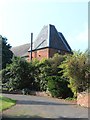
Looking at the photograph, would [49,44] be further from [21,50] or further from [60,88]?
[60,88]

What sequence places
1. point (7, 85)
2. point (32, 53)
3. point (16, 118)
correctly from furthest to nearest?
point (32, 53) < point (7, 85) < point (16, 118)

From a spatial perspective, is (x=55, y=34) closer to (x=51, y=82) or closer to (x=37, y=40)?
(x=37, y=40)

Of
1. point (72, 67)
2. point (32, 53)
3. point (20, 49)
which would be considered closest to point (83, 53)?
point (72, 67)

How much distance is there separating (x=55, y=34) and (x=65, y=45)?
10.7 feet

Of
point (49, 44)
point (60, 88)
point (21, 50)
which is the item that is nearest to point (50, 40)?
point (49, 44)

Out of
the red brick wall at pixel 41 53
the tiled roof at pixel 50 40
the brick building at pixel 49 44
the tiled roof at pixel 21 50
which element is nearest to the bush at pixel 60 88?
the brick building at pixel 49 44

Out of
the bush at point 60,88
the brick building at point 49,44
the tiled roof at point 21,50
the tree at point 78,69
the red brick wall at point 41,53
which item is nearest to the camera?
the tree at point 78,69

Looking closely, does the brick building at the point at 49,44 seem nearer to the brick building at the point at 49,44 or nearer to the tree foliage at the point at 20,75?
the brick building at the point at 49,44

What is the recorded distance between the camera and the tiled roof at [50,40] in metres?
55.7

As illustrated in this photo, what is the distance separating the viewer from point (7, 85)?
34.6 metres

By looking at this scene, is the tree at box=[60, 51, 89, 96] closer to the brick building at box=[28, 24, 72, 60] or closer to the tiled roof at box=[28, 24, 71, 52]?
the brick building at box=[28, 24, 72, 60]

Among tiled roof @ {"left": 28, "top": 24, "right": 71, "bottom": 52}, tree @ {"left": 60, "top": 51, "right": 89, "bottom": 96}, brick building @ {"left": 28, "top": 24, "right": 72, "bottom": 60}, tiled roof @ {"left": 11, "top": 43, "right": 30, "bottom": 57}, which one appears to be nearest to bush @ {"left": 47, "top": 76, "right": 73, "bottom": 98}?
tree @ {"left": 60, "top": 51, "right": 89, "bottom": 96}

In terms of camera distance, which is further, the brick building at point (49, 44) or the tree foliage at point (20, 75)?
the brick building at point (49, 44)

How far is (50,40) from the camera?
182 feet
